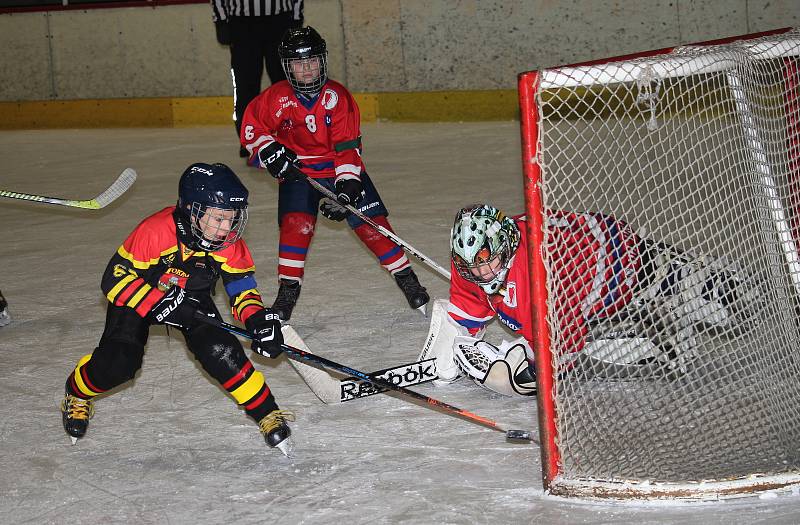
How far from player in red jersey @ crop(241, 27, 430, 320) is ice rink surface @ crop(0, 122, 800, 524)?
164 mm

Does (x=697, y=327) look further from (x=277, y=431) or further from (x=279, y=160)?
(x=279, y=160)

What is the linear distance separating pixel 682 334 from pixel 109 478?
134cm

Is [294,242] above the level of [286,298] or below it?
above

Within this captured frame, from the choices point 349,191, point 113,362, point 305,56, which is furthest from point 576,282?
point 305,56

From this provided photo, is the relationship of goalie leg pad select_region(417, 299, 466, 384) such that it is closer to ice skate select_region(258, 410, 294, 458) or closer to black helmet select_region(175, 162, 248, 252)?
ice skate select_region(258, 410, 294, 458)

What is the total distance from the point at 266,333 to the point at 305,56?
132 centimetres

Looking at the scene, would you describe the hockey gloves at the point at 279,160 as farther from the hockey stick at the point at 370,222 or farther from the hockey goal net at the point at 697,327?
the hockey goal net at the point at 697,327

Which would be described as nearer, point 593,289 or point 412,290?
point 593,289

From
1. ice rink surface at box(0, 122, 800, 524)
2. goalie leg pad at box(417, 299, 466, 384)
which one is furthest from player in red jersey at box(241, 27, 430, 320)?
goalie leg pad at box(417, 299, 466, 384)

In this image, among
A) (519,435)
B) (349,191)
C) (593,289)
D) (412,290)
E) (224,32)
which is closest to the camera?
(519,435)

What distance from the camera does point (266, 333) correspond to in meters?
2.49

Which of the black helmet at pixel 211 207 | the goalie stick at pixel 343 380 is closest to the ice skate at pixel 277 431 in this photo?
the goalie stick at pixel 343 380

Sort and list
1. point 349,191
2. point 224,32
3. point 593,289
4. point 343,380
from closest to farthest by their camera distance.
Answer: point 593,289, point 343,380, point 349,191, point 224,32

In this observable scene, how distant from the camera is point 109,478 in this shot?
7.89 feet
